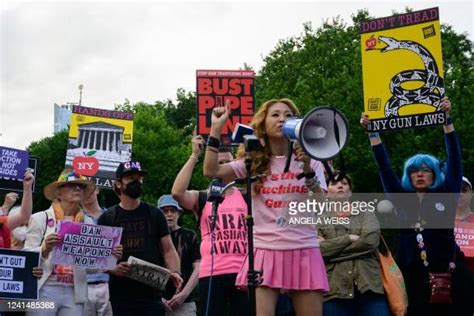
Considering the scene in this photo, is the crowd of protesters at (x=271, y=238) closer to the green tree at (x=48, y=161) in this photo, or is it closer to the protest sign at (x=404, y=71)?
the protest sign at (x=404, y=71)

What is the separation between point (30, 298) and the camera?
7.33 metres

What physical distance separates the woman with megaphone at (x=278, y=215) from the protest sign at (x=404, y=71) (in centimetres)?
187

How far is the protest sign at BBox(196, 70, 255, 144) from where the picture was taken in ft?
32.2

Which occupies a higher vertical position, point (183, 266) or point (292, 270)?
point (292, 270)

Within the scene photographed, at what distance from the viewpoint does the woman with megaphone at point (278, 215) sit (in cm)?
543

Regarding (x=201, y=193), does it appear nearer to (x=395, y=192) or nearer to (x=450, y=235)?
(x=395, y=192)

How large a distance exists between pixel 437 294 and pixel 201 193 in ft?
7.67

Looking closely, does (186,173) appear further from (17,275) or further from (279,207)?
(17,275)

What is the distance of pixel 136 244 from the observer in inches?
293

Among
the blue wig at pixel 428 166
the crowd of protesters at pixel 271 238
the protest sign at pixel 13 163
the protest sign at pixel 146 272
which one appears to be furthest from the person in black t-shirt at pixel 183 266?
the blue wig at pixel 428 166

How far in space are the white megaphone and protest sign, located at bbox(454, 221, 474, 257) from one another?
293 cm

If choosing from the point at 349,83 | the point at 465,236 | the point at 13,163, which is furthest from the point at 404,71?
the point at 349,83

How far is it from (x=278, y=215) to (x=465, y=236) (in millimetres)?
3088

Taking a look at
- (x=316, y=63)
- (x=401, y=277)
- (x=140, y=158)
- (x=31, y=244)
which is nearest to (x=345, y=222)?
(x=401, y=277)
